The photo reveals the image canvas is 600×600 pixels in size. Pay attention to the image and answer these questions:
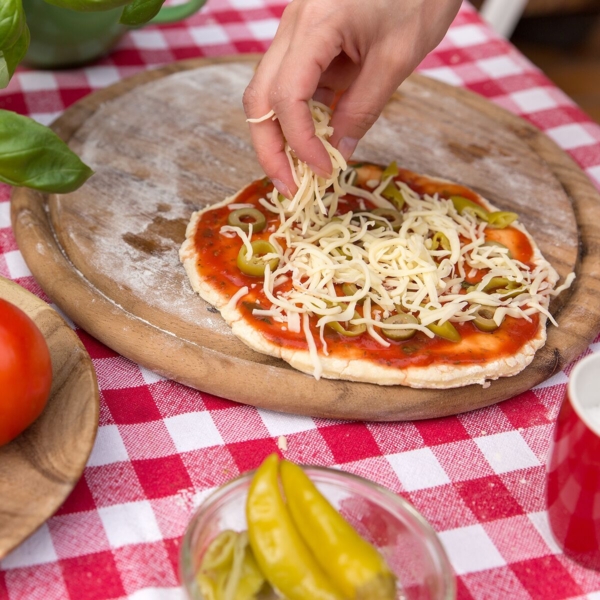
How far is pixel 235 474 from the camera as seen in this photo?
2199mm

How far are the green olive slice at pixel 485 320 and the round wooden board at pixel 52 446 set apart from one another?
3.79 ft

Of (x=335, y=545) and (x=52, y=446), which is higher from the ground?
(x=335, y=545)

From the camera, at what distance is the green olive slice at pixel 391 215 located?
288cm

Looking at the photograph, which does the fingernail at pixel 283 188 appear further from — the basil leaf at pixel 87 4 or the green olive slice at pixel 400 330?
the basil leaf at pixel 87 4

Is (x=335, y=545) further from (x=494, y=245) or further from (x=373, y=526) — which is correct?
(x=494, y=245)

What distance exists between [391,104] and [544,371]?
65.0 inches

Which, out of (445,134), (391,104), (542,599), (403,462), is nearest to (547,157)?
(445,134)

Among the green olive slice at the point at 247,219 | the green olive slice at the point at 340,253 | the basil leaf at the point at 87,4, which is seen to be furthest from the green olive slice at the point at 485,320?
the basil leaf at the point at 87,4

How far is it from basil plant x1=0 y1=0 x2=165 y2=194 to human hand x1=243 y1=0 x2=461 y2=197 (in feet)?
1.72

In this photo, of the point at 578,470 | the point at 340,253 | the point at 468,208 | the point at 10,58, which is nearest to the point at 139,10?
the point at 10,58

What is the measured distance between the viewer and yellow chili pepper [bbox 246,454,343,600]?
63.7 inches

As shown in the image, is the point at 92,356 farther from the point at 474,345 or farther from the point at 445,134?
the point at 445,134

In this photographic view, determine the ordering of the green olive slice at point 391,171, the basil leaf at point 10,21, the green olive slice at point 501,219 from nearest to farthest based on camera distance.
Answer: the basil leaf at point 10,21 → the green olive slice at point 501,219 → the green olive slice at point 391,171

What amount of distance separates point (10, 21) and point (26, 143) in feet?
0.97
